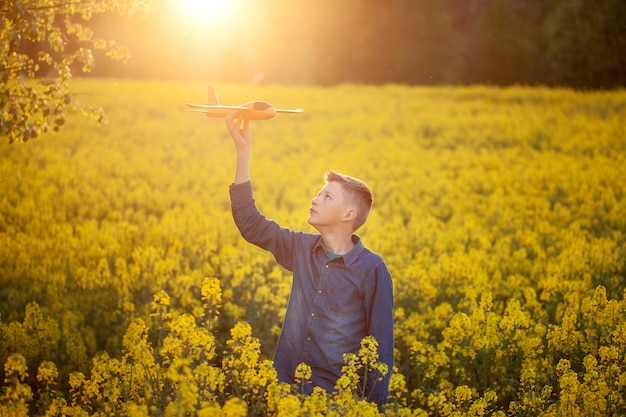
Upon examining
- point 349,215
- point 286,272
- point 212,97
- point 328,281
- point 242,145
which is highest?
point 212,97

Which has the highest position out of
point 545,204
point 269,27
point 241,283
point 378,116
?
point 269,27

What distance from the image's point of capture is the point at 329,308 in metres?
4.40

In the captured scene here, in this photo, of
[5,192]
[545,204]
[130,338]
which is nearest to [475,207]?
[545,204]

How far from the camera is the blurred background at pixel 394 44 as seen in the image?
44.1 metres

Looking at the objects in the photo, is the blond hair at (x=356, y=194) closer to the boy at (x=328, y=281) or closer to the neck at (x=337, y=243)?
the boy at (x=328, y=281)

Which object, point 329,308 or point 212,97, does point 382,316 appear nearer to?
point 329,308

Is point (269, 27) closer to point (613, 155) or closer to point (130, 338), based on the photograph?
point (613, 155)

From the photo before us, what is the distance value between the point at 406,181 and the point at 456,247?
5.61m

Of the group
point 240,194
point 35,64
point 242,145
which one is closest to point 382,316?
point 240,194

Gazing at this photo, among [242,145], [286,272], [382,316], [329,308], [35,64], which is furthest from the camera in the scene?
[286,272]

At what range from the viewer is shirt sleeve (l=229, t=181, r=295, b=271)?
4.57 metres

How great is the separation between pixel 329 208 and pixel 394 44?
5233 centimetres

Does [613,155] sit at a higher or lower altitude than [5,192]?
higher

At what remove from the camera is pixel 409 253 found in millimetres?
8164
